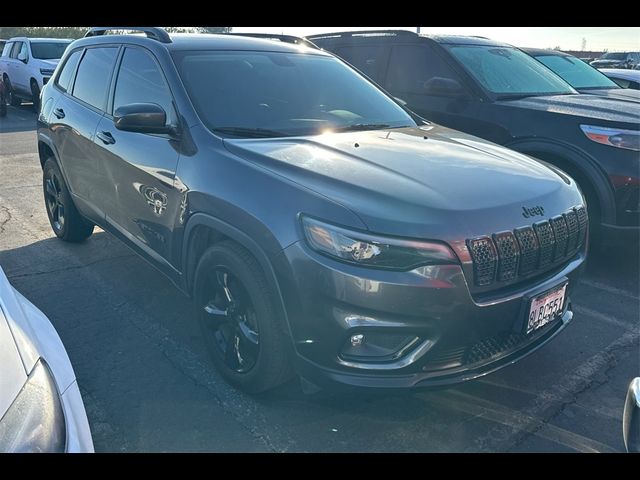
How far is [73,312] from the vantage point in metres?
3.80

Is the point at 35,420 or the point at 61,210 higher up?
the point at 35,420

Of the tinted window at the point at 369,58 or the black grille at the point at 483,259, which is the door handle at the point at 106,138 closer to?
the black grille at the point at 483,259

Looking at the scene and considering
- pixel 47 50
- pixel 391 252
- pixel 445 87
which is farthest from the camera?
pixel 47 50

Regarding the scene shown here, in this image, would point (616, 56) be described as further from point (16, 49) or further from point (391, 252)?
point (391, 252)

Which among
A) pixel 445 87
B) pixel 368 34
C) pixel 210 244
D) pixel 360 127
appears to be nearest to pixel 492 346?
pixel 210 244

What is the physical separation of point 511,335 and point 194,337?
6.25 feet

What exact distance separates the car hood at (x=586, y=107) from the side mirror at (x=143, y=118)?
3.16 meters

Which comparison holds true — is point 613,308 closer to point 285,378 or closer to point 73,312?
point 285,378

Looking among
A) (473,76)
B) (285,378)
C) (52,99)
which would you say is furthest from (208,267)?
(473,76)

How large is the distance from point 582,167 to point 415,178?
2.47 metres

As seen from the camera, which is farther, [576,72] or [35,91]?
[35,91]

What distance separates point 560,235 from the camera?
2752mm

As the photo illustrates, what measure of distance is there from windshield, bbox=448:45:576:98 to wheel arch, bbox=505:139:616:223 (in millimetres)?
705

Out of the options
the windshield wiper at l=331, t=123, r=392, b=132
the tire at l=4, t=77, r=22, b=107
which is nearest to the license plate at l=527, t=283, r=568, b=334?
the windshield wiper at l=331, t=123, r=392, b=132
